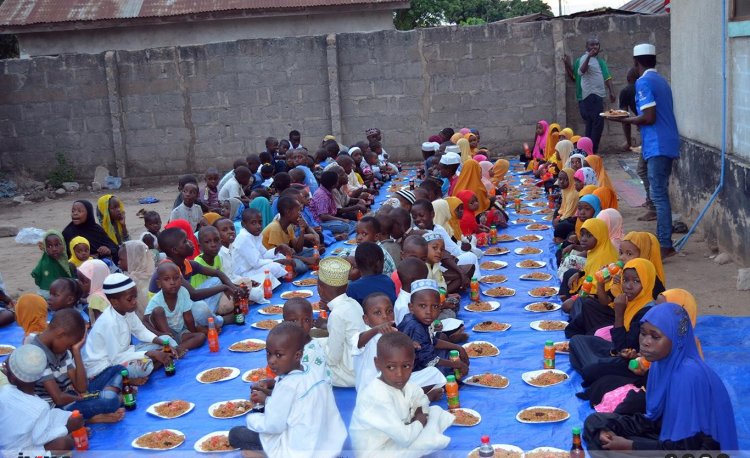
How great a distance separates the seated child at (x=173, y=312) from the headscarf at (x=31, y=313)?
3.09ft

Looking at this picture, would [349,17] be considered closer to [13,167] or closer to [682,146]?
Result: [13,167]

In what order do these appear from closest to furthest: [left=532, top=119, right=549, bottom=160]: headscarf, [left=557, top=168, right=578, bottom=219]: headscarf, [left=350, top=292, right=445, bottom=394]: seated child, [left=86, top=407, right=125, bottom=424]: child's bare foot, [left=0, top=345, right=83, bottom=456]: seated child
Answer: [left=0, top=345, right=83, bottom=456]: seated child, [left=350, top=292, right=445, bottom=394]: seated child, [left=86, top=407, right=125, bottom=424]: child's bare foot, [left=557, top=168, right=578, bottom=219]: headscarf, [left=532, top=119, right=549, bottom=160]: headscarf

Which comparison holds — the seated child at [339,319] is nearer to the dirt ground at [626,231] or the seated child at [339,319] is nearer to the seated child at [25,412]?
the seated child at [25,412]

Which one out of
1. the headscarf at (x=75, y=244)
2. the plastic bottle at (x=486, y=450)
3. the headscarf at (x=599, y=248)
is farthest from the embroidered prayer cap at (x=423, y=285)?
the headscarf at (x=75, y=244)

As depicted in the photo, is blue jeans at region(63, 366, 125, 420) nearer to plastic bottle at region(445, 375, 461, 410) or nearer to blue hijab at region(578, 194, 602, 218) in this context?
plastic bottle at region(445, 375, 461, 410)

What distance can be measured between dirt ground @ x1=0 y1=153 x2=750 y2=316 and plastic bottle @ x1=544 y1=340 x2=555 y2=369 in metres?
1.89

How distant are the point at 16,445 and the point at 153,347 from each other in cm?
172

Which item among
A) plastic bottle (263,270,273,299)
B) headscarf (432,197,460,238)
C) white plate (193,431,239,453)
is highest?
headscarf (432,197,460,238)

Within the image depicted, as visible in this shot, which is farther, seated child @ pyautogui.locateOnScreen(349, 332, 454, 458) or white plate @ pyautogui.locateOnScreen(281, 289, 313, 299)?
white plate @ pyautogui.locateOnScreen(281, 289, 313, 299)

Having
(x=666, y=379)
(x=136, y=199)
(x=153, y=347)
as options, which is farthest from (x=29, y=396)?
(x=136, y=199)

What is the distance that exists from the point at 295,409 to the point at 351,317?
4.06 feet

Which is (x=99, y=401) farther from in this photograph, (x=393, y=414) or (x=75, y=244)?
(x=75, y=244)

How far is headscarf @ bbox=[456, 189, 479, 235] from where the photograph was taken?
9.48 metres

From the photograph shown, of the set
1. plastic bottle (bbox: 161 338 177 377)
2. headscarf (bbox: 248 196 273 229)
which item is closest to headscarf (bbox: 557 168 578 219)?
headscarf (bbox: 248 196 273 229)
